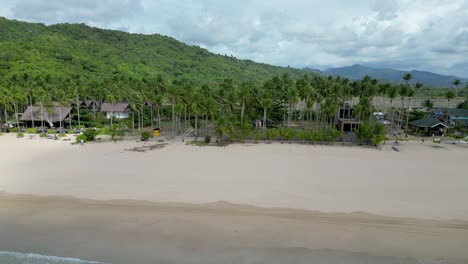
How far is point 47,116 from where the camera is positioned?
47.8 m

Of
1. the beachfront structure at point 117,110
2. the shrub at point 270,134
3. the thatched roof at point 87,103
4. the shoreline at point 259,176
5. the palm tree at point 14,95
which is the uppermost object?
the palm tree at point 14,95

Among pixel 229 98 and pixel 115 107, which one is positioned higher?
pixel 229 98

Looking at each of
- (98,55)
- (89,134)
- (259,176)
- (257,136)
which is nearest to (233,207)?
(259,176)

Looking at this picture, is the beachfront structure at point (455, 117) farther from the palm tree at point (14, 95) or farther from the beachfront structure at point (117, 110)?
the palm tree at point (14, 95)

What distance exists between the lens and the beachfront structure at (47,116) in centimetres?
4722

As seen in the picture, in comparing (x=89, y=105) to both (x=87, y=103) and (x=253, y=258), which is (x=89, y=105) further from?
(x=253, y=258)

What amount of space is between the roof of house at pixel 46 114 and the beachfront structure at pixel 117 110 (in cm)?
777

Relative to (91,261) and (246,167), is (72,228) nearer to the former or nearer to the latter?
(91,261)

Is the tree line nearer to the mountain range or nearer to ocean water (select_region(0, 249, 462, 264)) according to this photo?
the mountain range

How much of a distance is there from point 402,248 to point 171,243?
12.4m

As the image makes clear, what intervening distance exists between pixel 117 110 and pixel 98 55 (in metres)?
49.5

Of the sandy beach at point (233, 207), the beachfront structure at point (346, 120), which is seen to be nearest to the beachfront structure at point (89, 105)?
the sandy beach at point (233, 207)

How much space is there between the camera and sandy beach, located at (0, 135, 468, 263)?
50.0 ft

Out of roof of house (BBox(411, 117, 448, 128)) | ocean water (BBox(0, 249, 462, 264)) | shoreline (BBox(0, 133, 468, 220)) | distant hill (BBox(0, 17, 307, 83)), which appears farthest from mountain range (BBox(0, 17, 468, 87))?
ocean water (BBox(0, 249, 462, 264))
